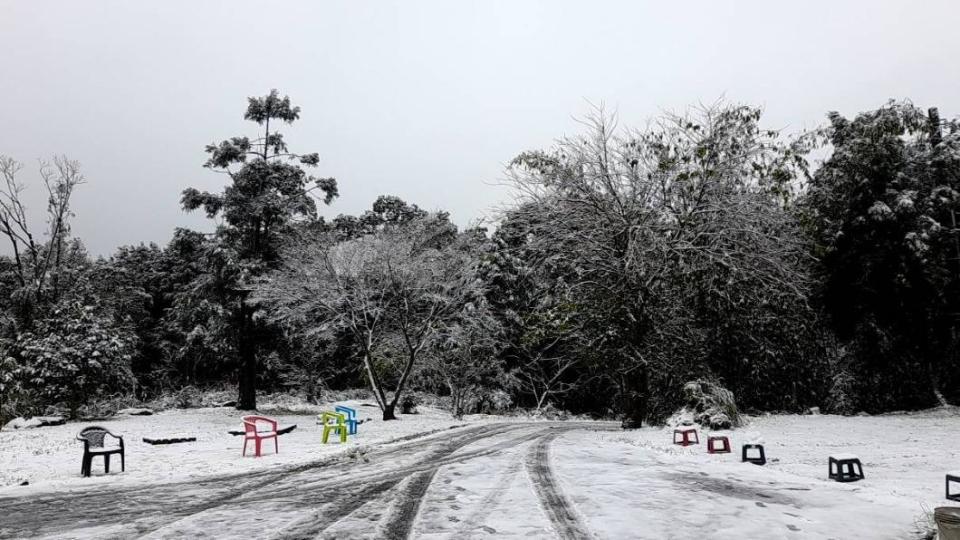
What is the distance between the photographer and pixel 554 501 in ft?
19.2

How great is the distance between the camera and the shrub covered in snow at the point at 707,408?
12.1 meters

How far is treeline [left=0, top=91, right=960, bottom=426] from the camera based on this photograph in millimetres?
13625

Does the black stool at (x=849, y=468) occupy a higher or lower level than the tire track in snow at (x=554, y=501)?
higher

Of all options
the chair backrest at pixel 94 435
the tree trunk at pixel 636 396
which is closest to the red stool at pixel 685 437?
the tree trunk at pixel 636 396

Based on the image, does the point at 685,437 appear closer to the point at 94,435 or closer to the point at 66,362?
the point at 94,435

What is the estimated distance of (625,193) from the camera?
1369cm

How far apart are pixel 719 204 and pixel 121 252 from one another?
40.7 m

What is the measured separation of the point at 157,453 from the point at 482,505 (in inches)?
315

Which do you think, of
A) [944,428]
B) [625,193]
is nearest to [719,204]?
[625,193]

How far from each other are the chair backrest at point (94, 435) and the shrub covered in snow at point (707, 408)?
10.9m

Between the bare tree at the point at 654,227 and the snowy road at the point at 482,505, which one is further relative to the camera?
the bare tree at the point at 654,227

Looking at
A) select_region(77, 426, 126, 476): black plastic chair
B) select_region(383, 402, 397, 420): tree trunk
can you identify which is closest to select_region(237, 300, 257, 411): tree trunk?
select_region(383, 402, 397, 420): tree trunk

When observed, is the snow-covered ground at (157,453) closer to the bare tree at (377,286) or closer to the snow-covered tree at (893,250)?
the bare tree at (377,286)

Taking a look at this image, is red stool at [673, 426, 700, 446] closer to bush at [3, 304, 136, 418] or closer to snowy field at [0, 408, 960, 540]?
snowy field at [0, 408, 960, 540]
